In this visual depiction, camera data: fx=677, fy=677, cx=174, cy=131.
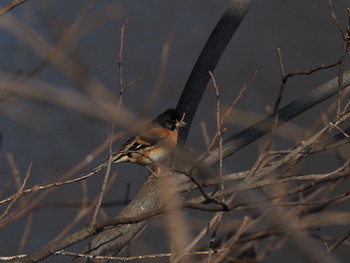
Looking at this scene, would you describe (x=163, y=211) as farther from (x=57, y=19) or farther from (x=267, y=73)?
(x=267, y=73)

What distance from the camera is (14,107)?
1.46 metres

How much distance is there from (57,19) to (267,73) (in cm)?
399

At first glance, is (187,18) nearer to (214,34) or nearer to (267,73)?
(267,73)

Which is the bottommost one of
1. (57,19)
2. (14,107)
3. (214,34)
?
(14,107)

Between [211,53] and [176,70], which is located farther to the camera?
[176,70]

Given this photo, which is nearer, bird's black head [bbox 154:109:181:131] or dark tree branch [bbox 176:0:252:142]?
dark tree branch [bbox 176:0:252:142]

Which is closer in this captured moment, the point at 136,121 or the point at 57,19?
the point at 136,121

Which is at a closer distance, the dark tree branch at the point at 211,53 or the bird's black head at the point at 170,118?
the dark tree branch at the point at 211,53

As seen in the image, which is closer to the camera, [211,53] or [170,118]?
[211,53]

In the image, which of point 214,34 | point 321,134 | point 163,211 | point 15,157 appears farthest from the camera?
point 15,157

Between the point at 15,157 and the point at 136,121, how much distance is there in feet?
11.9

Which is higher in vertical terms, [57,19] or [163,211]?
[57,19]

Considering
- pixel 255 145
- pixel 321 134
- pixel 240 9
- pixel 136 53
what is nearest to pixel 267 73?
pixel 255 145

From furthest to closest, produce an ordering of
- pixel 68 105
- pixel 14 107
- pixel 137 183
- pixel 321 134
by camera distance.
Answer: pixel 137 183
pixel 321 134
pixel 14 107
pixel 68 105
